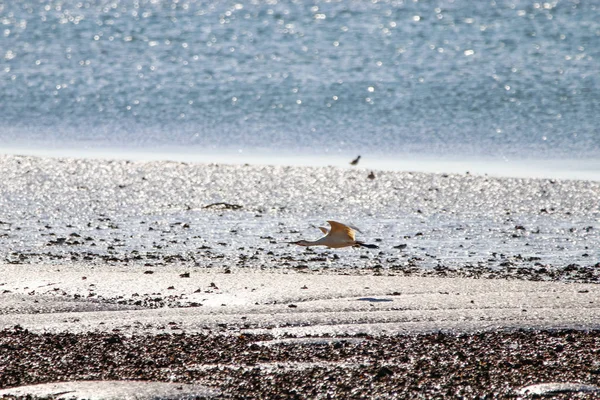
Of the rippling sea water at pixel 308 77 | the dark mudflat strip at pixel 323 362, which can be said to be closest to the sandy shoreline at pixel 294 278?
the dark mudflat strip at pixel 323 362

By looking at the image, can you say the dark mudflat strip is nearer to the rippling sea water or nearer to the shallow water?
the shallow water

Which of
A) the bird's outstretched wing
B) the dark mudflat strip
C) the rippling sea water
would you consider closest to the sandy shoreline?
the dark mudflat strip

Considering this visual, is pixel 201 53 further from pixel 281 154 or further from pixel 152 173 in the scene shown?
pixel 152 173

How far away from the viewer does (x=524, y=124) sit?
2466cm

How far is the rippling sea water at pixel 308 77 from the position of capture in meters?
23.7

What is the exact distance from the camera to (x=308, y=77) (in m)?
30.7

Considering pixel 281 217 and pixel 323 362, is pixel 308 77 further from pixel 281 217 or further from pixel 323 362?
pixel 323 362

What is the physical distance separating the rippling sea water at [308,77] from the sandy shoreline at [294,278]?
505cm

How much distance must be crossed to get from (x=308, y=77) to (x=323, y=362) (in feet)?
75.0

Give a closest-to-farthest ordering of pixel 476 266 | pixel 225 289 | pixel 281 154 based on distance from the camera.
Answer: pixel 225 289 < pixel 476 266 < pixel 281 154

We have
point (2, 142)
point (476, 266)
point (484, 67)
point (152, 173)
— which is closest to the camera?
point (476, 266)

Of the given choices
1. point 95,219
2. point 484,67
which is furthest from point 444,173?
point 484,67

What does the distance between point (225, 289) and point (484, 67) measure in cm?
2210

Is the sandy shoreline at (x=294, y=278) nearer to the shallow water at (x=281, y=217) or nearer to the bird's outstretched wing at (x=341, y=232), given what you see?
the shallow water at (x=281, y=217)
